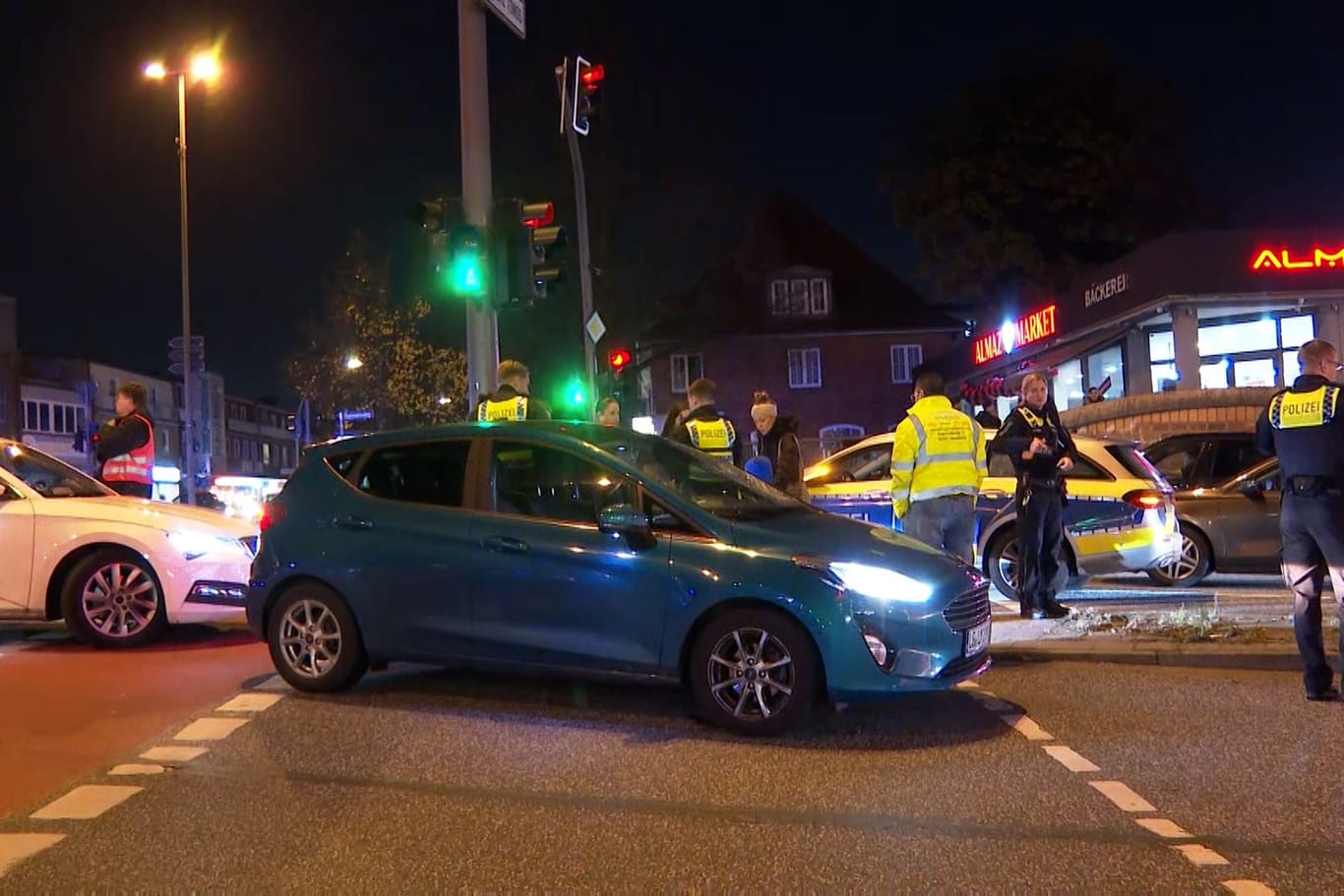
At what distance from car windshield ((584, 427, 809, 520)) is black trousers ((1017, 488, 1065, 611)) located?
8.92 ft

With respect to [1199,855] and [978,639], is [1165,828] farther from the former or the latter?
[978,639]

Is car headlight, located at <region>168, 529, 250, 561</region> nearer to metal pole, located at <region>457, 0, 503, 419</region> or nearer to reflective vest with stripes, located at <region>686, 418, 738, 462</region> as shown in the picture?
metal pole, located at <region>457, 0, 503, 419</region>

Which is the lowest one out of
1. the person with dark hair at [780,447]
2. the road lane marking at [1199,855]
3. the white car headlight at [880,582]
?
the road lane marking at [1199,855]

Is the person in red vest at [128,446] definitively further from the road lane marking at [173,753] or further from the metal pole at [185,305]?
the metal pole at [185,305]

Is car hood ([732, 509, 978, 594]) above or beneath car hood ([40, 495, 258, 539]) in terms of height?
beneath

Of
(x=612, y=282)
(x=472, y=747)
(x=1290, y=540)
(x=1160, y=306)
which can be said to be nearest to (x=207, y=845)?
(x=472, y=747)

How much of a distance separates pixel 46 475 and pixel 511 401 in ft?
11.9

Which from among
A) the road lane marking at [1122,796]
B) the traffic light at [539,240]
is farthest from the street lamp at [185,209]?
the road lane marking at [1122,796]

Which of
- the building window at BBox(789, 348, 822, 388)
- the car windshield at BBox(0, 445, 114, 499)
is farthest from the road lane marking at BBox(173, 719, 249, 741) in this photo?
the building window at BBox(789, 348, 822, 388)

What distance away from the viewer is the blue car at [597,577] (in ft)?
20.2

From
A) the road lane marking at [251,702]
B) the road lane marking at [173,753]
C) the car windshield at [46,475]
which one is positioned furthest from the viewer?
the car windshield at [46,475]

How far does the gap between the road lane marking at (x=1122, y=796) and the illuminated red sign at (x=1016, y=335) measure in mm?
22110

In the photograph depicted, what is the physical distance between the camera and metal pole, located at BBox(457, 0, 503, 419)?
464 inches

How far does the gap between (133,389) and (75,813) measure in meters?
6.49
